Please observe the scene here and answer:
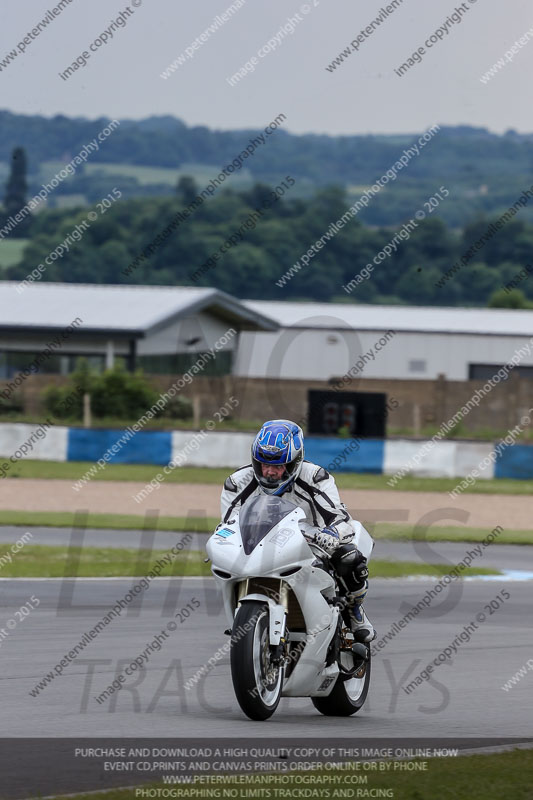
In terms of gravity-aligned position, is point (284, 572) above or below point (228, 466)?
above

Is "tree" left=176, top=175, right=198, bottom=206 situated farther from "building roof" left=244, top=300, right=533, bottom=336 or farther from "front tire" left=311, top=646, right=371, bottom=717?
"front tire" left=311, top=646, right=371, bottom=717

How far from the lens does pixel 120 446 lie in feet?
98.7

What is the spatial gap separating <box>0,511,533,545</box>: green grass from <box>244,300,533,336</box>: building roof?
102 feet

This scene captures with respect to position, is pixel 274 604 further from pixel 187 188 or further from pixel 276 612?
pixel 187 188

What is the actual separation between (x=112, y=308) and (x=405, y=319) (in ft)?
53.7

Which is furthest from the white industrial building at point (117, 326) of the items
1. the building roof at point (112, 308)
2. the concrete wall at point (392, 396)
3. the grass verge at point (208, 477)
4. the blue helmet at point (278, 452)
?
the blue helmet at point (278, 452)

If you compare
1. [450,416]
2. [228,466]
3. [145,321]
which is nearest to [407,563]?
[228,466]

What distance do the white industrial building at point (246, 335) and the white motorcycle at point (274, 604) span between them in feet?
117

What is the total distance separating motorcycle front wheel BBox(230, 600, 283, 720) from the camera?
Result: 6.82m

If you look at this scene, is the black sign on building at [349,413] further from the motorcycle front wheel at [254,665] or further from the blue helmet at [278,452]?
the motorcycle front wheel at [254,665]

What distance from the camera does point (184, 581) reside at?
14.7m

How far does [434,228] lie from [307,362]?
87450 mm

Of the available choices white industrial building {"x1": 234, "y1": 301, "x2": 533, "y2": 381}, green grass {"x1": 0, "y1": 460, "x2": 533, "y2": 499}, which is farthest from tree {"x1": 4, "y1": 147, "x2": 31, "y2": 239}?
green grass {"x1": 0, "y1": 460, "x2": 533, "y2": 499}

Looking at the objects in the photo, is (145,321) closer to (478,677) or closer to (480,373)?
(480,373)
